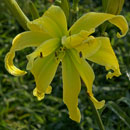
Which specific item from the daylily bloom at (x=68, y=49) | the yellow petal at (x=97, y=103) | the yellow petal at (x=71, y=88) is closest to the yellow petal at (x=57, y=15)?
Answer: the daylily bloom at (x=68, y=49)

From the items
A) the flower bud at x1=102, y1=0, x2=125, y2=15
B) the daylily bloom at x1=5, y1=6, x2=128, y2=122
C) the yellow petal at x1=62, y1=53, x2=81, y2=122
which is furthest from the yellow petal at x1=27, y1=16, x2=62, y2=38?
the flower bud at x1=102, y1=0, x2=125, y2=15

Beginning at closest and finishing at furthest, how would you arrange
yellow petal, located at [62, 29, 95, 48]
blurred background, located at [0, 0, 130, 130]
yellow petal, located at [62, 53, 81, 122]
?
yellow petal, located at [62, 29, 95, 48] < yellow petal, located at [62, 53, 81, 122] < blurred background, located at [0, 0, 130, 130]

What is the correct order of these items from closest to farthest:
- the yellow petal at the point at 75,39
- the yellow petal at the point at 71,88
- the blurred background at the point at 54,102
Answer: the yellow petal at the point at 75,39 < the yellow petal at the point at 71,88 < the blurred background at the point at 54,102

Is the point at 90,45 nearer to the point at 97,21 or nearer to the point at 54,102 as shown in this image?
the point at 97,21

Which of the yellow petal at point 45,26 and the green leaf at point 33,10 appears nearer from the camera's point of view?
the yellow petal at point 45,26

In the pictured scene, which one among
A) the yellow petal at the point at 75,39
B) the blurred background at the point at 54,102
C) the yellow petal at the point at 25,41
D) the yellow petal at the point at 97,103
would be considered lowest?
the blurred background at the point at 54,102

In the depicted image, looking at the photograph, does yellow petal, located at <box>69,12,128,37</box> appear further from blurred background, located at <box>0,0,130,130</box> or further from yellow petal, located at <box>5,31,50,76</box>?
blurred background, located at <box>0,0,130,130</box>

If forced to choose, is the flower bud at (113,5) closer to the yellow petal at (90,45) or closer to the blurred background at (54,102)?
the yellow petal at (90,45)

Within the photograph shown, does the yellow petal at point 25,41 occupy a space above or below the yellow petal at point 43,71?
above
